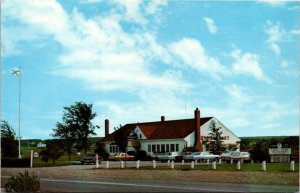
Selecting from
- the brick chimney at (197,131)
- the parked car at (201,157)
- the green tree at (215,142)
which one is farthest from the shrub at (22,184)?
the brick chimney at (197,131)

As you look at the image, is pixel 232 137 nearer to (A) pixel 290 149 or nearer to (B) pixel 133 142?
(B) pixel 133 142

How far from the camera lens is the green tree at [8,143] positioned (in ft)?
168

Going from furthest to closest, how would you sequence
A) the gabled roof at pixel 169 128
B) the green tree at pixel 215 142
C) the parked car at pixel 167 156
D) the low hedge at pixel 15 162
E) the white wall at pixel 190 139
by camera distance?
the gabled roof at pixel 169 128
the white wall at pixel 190 139
the parked car at pixel 167 156
the green tree at pixel 215 142
the low hedge at pixel 15 162

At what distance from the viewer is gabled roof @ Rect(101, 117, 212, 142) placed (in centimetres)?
6788

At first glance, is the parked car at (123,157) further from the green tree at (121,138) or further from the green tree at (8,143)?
the green tree at (121,138)

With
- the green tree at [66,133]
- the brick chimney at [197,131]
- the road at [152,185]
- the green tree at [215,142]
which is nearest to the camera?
the road at [152,185]

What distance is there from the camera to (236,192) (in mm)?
17344

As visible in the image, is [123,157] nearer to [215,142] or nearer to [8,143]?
[215,142]

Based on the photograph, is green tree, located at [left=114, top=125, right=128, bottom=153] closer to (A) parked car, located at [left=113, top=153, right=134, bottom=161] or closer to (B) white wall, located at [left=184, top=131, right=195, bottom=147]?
(A) parked car, located at [left=113, top=153, right=134, bottom=161]

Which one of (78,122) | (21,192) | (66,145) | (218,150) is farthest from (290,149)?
(78,122)

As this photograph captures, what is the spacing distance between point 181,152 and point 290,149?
77.3 ft

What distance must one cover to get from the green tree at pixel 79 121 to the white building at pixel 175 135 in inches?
193

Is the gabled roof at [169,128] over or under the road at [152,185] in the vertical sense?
over

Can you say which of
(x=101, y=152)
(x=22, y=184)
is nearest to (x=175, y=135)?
(x=101, y=152)
